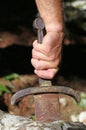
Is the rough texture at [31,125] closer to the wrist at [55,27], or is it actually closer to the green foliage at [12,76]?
the wrist at [55,27]

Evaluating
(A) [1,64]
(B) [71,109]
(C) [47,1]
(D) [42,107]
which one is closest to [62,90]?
(D) [42,107]

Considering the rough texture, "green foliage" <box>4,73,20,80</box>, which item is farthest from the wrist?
"green foliage" <box>4,73,20,80</box>

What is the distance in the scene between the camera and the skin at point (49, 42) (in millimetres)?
3064

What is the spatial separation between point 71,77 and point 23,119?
316 cm

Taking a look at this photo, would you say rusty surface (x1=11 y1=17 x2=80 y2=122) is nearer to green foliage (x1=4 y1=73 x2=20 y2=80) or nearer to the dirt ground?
the dirt ground

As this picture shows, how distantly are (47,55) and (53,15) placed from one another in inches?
11.3

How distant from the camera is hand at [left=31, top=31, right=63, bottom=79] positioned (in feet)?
10.0

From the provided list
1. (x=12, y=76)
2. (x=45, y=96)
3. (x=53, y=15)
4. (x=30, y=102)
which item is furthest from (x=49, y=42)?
(x=12, y=76)

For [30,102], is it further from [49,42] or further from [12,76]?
[49,42]

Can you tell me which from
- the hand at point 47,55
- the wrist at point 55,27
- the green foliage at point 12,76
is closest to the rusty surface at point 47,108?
the hand at point 47,55

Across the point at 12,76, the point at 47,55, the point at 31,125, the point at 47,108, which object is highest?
the point at 47,55

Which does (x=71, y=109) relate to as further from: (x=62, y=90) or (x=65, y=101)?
(x=62, y=90)

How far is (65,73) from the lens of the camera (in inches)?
257

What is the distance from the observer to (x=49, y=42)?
10.0 ft
